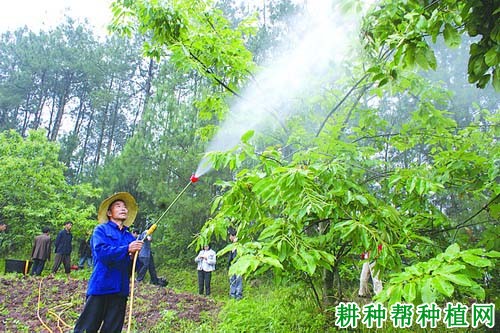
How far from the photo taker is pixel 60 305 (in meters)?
4.88

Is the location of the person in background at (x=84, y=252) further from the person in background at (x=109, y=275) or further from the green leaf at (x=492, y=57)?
the green leaf at (x=492, y=57)

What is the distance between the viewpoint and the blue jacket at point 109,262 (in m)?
2.69

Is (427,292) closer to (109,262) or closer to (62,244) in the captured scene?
(109,262)

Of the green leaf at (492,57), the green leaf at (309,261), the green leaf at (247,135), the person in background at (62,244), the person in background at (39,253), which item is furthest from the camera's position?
the person in background at (62,244)

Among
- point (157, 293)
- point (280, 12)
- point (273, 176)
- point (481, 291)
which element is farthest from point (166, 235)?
point (481, 291)

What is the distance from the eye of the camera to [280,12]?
41.2ft

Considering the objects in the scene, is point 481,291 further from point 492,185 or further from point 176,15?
point 176,15

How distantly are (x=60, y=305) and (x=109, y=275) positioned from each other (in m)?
2.82

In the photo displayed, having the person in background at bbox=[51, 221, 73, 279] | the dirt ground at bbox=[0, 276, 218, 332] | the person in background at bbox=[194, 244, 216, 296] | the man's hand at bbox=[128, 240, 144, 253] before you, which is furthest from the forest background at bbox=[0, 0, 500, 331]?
the person in background at bbox=[194, 244, 216, 296]

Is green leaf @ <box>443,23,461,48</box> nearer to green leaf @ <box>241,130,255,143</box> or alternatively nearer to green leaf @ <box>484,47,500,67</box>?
green leaf @ <box>484,47,500,67</box>

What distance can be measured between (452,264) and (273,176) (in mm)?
1111

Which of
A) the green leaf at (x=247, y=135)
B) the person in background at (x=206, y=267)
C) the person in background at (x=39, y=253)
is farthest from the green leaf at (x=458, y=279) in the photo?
the person in background at (x=39, y=253)

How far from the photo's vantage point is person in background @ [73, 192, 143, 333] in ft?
8.87

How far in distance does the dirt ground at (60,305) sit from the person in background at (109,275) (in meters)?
1.88
